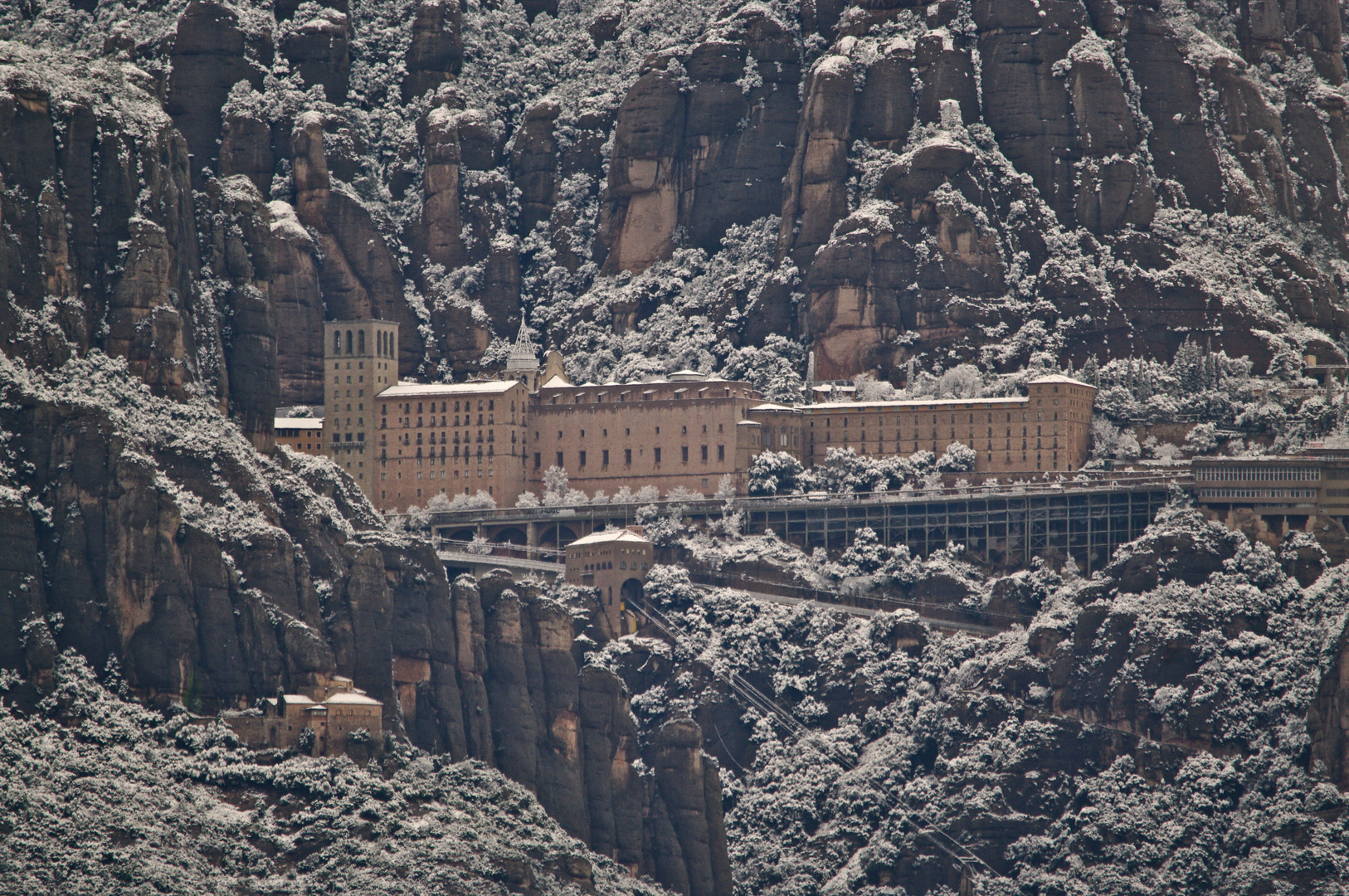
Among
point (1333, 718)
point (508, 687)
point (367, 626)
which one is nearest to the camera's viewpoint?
point (367, 626)

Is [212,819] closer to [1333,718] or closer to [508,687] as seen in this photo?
[508,687]

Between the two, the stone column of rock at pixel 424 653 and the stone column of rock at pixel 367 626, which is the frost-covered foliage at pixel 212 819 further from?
the stone column of rock at pixel 424 653

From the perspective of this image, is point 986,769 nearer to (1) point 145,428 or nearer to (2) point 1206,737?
(2) point 1206,737

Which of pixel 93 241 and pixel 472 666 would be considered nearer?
pixel 93 241

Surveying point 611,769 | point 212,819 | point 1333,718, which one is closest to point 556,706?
point 611,769

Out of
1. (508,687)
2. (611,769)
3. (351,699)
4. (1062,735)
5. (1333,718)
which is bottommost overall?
(611,769)

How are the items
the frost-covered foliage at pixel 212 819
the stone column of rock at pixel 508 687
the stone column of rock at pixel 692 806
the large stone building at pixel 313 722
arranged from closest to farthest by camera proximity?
the frost-covered foliage at pixel 212 819, the large stone building at pixel 313 722, the stone column of rock at pixel 508 687, the stone column of rock at pixel 692 806

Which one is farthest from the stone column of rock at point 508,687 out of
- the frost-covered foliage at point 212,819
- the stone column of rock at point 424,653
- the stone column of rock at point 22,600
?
the stone column of rock at point 22,600
